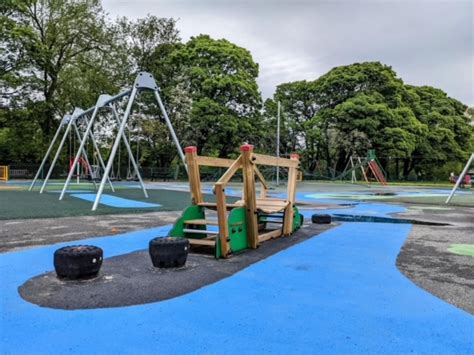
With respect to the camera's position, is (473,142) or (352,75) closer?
(352,75)

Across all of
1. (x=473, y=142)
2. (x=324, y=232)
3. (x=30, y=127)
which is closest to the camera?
(x=324, y=232)

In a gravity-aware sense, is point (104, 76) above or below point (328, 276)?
above

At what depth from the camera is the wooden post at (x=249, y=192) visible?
240 inches

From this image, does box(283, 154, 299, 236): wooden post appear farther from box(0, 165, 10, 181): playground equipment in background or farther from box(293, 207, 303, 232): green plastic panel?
box(0, 165, 10, 181): playground equipment in background

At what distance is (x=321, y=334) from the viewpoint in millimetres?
2980

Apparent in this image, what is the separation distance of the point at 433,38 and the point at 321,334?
561 inches

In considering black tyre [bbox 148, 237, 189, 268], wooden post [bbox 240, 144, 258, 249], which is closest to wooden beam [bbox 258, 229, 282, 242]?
wooden post [bbox 240, 144, 258, 249]

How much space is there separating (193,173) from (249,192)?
3.36 ft

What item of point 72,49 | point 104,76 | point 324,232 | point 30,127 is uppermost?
point 72,49

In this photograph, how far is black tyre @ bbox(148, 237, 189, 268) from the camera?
15.8ft

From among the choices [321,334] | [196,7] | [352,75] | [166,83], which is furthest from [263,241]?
[352,75]

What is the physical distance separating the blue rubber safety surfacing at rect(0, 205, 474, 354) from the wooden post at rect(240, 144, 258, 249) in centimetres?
147

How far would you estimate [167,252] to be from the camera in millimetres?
4820

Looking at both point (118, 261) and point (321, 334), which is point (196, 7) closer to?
point (118, 261)
